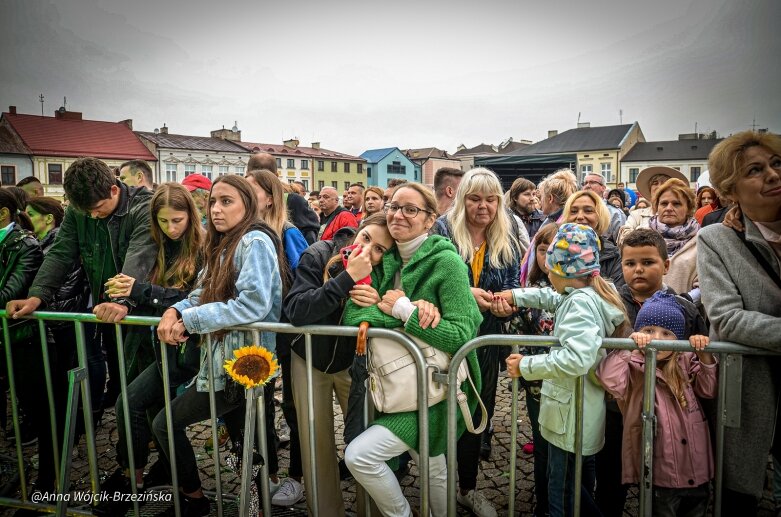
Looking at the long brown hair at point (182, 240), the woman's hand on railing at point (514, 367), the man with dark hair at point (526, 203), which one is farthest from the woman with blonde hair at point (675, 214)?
the long brown hair at point (182, 240)

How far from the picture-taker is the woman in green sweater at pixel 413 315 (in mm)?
2242

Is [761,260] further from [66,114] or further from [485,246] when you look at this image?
[66,114]

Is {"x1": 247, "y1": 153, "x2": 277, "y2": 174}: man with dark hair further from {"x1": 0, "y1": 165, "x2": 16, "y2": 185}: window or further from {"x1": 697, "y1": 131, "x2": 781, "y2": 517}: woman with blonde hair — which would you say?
{"x1": 0, "y1": 165, "x2": 16, "y2": 185}: window

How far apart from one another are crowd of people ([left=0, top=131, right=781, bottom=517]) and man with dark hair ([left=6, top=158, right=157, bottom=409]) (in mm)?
14

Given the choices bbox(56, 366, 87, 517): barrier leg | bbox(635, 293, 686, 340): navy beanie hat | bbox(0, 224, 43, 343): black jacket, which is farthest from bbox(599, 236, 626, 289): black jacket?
bbox(0, 224, 43, 343): black jacket

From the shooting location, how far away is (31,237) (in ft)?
12.0

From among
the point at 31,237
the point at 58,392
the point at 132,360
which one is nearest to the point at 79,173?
the point at 31,237

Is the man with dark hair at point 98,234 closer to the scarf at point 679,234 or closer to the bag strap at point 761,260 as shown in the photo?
the bag strap at point 761,260

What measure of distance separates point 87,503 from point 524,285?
3.46 meters

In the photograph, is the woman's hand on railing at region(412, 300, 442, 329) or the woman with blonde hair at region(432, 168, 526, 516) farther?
the woman with blonde hair at region(432, 168, 526, 516)

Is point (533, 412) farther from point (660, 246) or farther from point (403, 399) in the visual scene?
point (660, 246)

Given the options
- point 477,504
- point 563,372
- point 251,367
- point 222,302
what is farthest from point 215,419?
point 563,372

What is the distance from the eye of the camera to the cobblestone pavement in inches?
120

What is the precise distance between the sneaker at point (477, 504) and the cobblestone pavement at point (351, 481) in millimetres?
63
